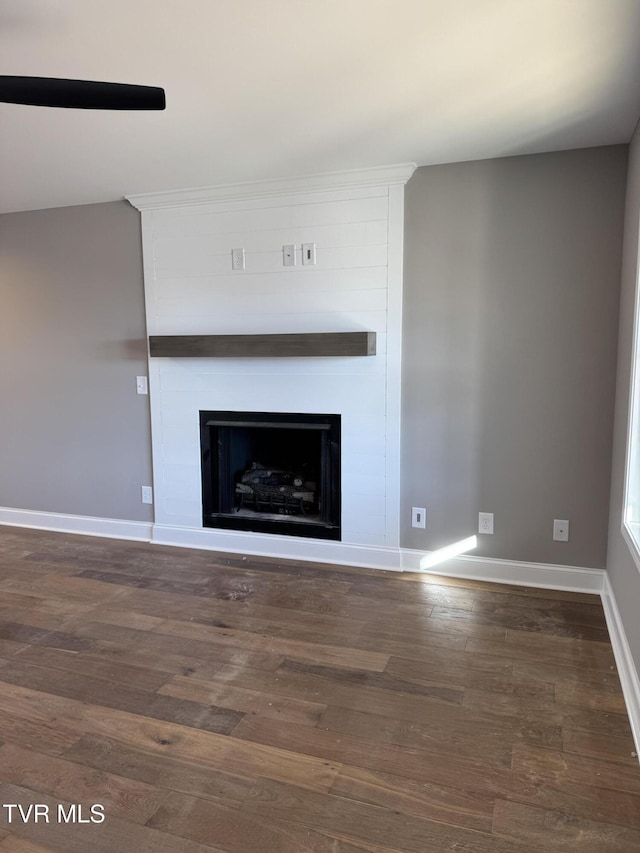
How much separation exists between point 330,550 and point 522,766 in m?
1.83

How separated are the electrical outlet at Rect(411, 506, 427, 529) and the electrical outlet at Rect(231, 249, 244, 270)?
1754 millimetres

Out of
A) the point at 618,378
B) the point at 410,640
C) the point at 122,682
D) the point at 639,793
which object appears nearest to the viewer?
the point at 639,793

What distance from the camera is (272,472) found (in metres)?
3.89

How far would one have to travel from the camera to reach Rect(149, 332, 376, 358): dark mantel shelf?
3.18m

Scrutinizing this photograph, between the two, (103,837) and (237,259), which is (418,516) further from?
(103,837)

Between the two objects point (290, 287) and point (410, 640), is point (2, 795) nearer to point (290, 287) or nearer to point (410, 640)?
point (410, 640)

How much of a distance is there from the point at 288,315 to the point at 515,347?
129 centimetres

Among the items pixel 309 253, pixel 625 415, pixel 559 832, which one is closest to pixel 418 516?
pixel 625 415

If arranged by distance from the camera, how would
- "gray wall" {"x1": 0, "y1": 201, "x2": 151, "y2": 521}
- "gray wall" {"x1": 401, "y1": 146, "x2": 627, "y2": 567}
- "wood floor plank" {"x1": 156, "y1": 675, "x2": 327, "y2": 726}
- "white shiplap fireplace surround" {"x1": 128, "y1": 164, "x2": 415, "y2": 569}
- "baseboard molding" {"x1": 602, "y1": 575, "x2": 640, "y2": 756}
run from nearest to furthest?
"baseboard molding" {"x1": 602, "y1": 575, "x2": 640, "y2": 756} < "wood floor plank" {"x1": 156, "y1": 675, "x2": 327, "y2": 726} < "gray wall" {"x1": 401, "y1": 146, "x2": 627, "y2": 567} < "white shiplap fireplace surround" {"x1": 128, "y1": 164, "x2": 415, "y2": 569} < "gray wall" {"x1": 0, "y1": 201, "x2": 151, "y2": 521}

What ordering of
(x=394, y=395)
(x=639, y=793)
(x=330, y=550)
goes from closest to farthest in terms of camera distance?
(x=639, y=793) < (x=394, y=395) < (x=330, y=550)

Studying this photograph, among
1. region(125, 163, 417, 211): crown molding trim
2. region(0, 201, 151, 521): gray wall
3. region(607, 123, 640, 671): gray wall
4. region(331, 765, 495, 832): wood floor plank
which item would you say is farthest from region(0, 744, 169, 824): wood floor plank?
region(125, 163, 417, 211): crown molding trim

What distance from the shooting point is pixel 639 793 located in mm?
1674

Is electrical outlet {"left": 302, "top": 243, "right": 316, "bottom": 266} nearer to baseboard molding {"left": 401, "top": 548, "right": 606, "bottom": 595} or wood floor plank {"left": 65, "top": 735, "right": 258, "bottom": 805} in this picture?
baseboard molding {"left": 401, "top": 548, "right": 606, "bottom": 595}

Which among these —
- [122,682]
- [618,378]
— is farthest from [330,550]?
[618,378]
